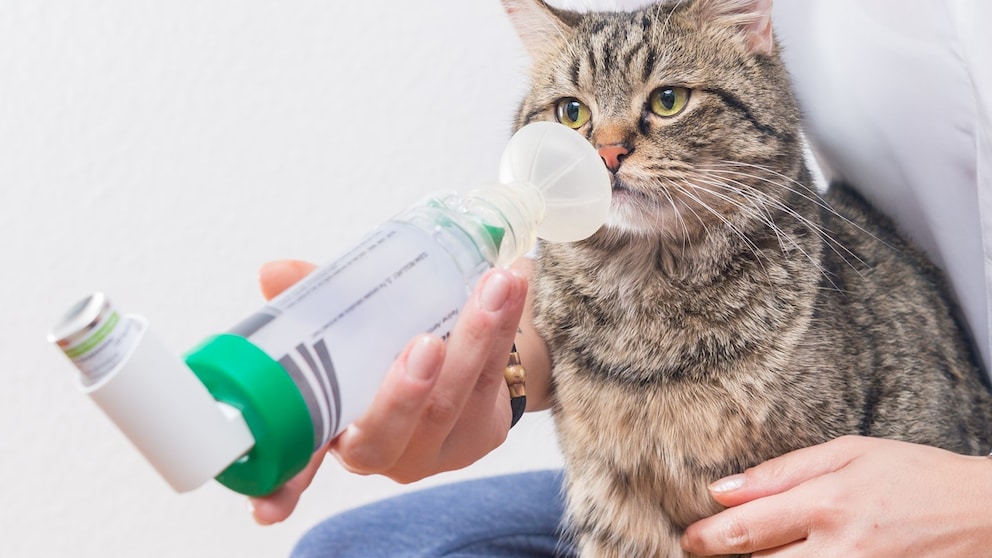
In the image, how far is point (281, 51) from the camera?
1.22 meters

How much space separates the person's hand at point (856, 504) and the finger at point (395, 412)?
318 millimetres

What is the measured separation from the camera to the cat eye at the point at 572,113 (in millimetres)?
726

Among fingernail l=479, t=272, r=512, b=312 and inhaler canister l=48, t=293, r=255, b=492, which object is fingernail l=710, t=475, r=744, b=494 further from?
inhaler canister l=48, t=293, r=255, b=492

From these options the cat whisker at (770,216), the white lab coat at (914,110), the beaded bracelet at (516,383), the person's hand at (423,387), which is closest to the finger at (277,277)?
the person's hand at (423,387)

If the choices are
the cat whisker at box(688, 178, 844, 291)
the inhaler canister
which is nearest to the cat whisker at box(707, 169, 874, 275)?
the cat whisker at box(688, 178, 844, 291)

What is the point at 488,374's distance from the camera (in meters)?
0.54

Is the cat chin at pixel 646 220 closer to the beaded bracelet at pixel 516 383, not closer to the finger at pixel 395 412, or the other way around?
the beaded bracelet at pixel 516 383

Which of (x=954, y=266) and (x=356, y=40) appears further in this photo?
(x=356, y=40)

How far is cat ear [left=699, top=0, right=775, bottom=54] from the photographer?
73cm

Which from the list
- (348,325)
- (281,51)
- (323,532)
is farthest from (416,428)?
(281,51)

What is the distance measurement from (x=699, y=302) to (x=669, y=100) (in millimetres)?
183

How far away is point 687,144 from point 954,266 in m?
0.37

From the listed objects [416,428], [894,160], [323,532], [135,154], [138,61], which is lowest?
[323,532]

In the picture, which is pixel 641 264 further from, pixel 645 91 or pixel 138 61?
pixel 138 61
